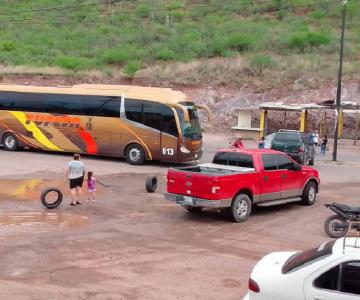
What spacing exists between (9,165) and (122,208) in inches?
385

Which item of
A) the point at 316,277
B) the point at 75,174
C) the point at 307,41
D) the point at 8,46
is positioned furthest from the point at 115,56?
the point at 316,277

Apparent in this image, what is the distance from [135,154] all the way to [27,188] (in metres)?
7.91

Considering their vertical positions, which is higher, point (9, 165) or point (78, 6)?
point (78, 6)

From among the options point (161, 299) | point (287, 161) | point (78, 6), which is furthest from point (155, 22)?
point (161, 299)

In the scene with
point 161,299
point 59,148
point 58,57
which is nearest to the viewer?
point 161,299

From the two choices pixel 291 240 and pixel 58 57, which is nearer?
pixel 291 240

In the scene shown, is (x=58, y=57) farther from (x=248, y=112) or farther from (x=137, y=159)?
(x=137, y=159)

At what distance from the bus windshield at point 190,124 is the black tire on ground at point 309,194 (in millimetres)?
9032

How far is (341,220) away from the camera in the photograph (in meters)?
13.6

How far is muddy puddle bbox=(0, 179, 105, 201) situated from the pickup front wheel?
5.30m

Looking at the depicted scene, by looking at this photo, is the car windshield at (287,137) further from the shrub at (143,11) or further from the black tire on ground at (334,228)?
the shrub at (143,11)

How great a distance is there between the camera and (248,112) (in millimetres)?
42969

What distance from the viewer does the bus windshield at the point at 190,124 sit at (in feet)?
84.1

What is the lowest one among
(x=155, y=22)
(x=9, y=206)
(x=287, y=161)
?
(x=9, y=206)
